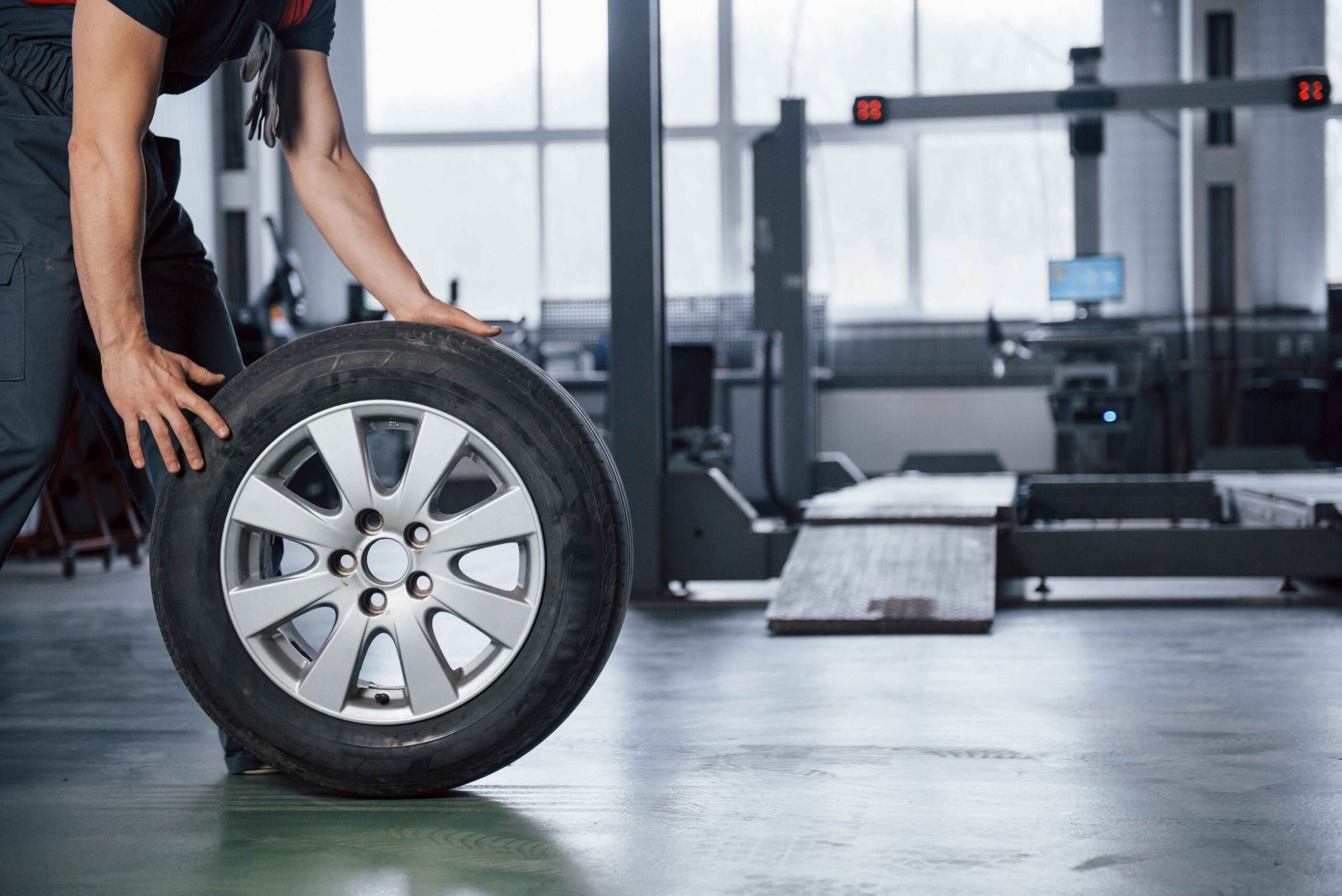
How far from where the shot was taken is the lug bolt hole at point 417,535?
1489 mm

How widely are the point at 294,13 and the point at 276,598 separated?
81cm

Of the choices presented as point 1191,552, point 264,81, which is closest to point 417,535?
point 264,81

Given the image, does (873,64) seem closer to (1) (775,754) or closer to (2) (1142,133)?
(2) (1142,133)

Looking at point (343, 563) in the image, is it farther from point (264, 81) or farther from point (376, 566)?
point (264, 81)

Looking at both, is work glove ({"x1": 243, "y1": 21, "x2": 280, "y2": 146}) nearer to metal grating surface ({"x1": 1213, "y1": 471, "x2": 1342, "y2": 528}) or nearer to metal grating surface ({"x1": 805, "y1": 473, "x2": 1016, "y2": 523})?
metal grating surface ({"x1": 805, "y1": 473, "x2": 1016, "y2": 523})

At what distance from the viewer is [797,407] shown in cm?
537

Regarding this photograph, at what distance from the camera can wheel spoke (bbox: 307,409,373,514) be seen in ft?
4.85

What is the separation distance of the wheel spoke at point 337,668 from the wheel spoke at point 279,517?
0.10 m

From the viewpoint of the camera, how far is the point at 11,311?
1489 millimetres

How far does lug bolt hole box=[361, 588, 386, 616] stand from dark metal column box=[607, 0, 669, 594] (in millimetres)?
2235

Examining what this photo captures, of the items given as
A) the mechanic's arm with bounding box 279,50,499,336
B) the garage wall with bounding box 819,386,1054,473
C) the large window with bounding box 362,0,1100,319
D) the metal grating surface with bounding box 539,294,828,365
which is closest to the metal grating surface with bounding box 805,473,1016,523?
the mechanic's arm with bounding box 279,50,499,336

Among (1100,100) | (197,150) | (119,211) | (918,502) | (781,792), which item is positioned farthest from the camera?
(197,150)

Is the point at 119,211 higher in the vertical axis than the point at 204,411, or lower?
higher

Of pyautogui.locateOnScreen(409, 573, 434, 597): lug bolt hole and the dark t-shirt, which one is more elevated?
the dark t-shirt
